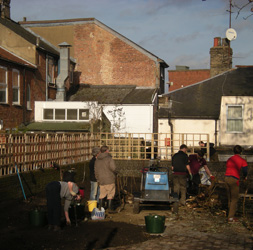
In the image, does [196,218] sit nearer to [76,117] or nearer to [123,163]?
[123,163]

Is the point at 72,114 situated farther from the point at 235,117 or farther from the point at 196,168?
the point at 196,168

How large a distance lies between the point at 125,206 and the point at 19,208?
10.8 feet

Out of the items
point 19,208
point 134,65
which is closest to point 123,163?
point 19,208

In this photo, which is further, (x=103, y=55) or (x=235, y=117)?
(x=103, y=55)

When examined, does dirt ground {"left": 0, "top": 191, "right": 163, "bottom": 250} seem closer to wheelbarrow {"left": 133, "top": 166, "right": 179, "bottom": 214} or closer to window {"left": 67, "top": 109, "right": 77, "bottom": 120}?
wheelbarrow {"left": 133, "top": 166, "right": 179, "bottom": 214}

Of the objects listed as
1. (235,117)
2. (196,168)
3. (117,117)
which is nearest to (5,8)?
(117,117)

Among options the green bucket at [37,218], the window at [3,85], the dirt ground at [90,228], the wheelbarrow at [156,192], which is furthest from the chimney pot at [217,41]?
the green bucket at [37,218]

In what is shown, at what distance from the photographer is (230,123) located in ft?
95.3

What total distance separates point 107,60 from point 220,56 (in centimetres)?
919

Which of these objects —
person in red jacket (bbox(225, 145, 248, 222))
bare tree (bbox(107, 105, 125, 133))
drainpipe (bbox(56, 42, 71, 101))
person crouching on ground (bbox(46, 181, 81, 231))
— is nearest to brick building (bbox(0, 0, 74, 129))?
drainpipe (bbox(56, 42, 71, 101))

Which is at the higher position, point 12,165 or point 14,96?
point 14,96

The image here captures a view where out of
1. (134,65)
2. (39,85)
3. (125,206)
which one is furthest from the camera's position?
(134,65)

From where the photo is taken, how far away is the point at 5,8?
37.0m

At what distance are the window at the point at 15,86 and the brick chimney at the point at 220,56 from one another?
1571 centimetres
